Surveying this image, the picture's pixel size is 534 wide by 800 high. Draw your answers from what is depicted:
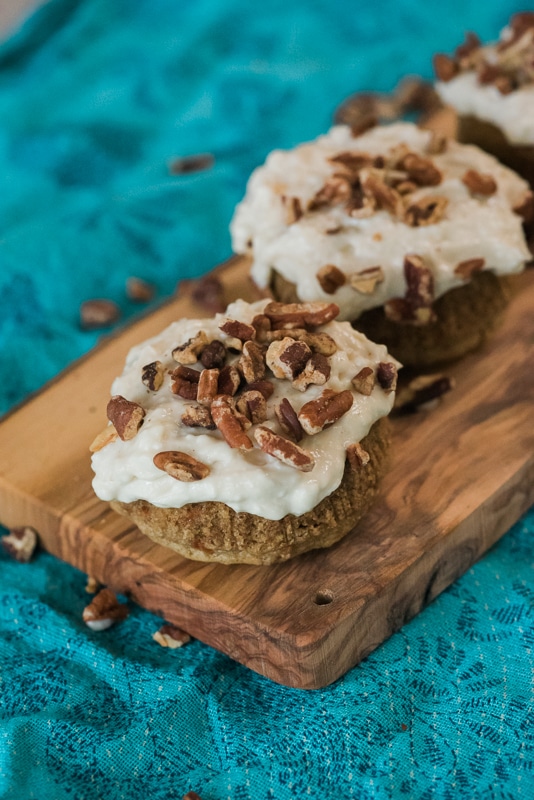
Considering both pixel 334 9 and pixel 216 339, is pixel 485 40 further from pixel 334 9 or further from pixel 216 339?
pixel 216 339

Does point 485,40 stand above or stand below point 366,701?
above

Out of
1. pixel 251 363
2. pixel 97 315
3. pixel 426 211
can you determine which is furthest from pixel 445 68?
pixel 251 363

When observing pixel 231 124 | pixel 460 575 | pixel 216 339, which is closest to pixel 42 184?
A: pixel 231 124

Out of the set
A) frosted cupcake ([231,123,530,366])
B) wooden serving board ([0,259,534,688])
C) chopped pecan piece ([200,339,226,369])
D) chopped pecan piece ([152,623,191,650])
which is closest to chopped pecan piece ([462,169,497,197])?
frosted cupcake ([231,123,530,366])

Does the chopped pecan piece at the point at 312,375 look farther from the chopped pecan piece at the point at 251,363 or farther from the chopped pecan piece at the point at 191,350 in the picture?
the chopped pecan piece at the point at 191,350

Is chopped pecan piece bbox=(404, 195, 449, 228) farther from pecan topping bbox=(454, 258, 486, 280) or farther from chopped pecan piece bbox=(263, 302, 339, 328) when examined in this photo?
chopped pecan piece bbox=(263, 302, 339, 328)

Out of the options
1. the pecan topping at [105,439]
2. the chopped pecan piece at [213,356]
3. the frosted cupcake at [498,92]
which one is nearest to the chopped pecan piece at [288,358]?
the chopped pecan piece at [213,356]
